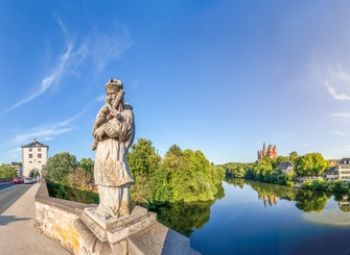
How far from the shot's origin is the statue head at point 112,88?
3598 millimetres

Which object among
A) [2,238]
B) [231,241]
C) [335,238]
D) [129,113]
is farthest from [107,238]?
[335,238]

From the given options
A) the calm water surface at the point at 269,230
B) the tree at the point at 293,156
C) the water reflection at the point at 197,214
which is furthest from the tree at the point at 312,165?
the calm water surface at the point at 269,230

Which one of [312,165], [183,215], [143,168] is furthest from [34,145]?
[312,165]

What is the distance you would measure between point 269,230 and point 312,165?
58942 millimetres

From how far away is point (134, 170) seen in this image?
34125 mm

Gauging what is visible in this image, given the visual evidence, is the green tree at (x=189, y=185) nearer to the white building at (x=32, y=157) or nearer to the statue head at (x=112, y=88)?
the statue head at (x=112, y=88)

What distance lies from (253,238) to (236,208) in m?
13.4

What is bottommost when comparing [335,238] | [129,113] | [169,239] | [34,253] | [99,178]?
[335,238]

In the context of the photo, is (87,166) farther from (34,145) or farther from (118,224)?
(118,224)

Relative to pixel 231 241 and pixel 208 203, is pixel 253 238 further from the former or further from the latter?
pixel 208 203

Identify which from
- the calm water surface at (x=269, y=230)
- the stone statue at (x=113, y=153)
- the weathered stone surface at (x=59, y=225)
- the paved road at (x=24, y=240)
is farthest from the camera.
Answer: the calm water surface at (x=269, y=230)

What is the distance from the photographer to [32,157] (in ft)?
234

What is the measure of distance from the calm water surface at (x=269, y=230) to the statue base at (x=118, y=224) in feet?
50.1

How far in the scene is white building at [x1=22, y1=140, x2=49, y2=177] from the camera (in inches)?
2785
